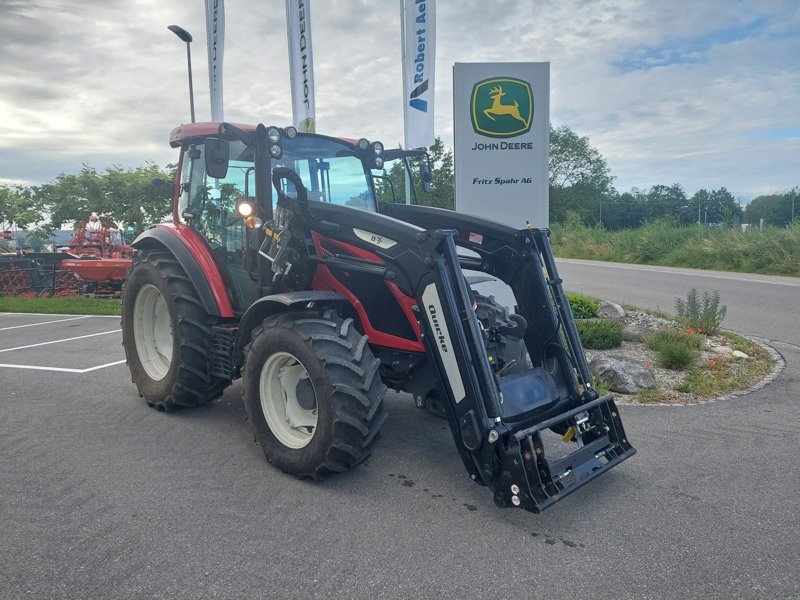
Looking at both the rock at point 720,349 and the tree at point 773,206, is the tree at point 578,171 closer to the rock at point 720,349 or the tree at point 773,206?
the tree at point 773,206

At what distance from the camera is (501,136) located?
8.70 metres

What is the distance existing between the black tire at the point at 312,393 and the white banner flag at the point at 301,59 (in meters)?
8.51

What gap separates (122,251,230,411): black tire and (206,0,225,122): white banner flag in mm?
8024

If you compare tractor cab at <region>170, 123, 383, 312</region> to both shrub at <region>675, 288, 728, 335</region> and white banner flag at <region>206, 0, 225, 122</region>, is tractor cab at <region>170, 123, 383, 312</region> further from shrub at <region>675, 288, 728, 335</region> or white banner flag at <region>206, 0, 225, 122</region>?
white banner flag at <region>206, 0, 225, 122</region>

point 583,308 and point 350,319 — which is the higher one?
point 350,319

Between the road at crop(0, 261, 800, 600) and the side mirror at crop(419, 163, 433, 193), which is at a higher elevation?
the side mirror at crop(419, 163, 433, 193)

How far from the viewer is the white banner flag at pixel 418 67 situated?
10242mm

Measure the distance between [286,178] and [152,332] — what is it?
2.55m

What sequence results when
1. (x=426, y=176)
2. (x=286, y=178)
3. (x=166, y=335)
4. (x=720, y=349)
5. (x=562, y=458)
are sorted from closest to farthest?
(x=562, y=458) < (x=286, y=178) < (x=426, y=176) < (x=166, y=335) < (x=720, y=349)

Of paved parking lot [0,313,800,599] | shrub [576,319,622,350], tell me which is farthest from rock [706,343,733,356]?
paved parking lot [0,313,800,599]

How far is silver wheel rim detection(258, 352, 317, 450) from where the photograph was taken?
428cm

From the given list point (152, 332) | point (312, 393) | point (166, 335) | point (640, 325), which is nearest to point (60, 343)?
point (152, 332)

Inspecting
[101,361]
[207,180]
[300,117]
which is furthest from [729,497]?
[300,117]

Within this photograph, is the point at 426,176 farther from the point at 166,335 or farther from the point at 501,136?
the point at 501,136
